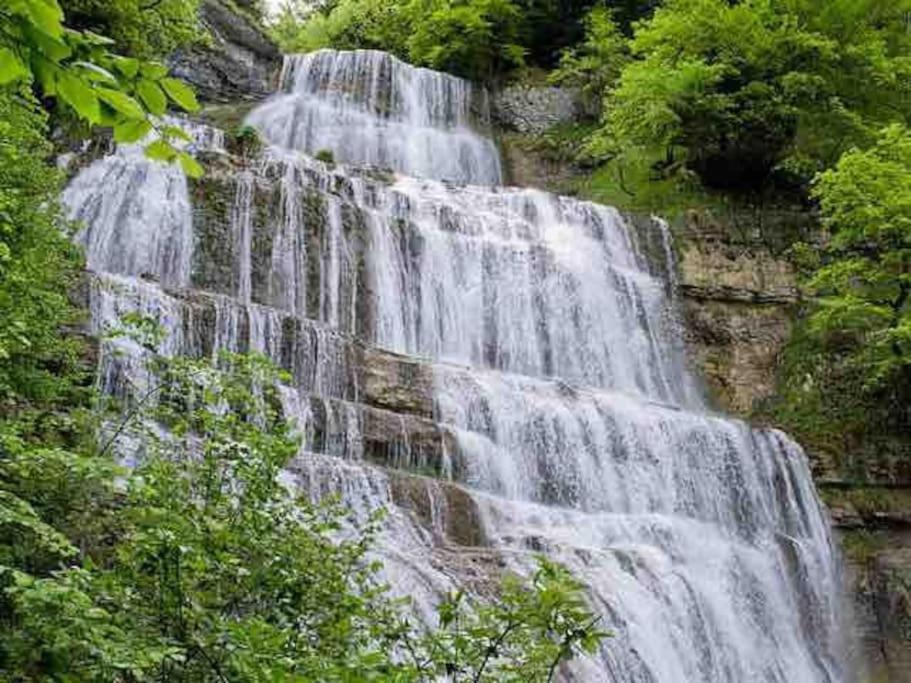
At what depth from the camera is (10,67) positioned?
1314 millimetres

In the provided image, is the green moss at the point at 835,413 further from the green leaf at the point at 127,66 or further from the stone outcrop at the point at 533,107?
the green leaf at the point at 127,66

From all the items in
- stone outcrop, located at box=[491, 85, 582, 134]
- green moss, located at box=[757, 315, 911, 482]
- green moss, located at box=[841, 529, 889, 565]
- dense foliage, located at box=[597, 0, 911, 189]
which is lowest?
green moss, located at box=[841, 529, 889, 565]

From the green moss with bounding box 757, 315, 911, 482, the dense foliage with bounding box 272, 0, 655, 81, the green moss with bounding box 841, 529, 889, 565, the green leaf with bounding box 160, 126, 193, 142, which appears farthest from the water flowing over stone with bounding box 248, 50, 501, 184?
the green leaf with bounding box 160, 126, 193, 142

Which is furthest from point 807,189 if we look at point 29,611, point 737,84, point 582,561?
point 29,611

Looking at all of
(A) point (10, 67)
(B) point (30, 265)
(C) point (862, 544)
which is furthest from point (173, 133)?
(C) point (862, 544)

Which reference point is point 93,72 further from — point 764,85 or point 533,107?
point 533,107

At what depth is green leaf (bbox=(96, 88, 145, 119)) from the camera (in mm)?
1373

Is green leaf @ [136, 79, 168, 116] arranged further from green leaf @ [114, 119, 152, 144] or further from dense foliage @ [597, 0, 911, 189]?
dense foliage @ [597, 0, 911, 189]

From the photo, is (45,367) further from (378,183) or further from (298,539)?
(378,183)

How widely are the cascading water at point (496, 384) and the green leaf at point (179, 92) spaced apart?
5611 millimetres

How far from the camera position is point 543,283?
1505 cm

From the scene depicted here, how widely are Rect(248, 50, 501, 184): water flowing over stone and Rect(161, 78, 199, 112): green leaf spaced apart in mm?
18634

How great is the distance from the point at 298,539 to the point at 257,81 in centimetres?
2082

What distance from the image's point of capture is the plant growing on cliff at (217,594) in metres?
2.73
